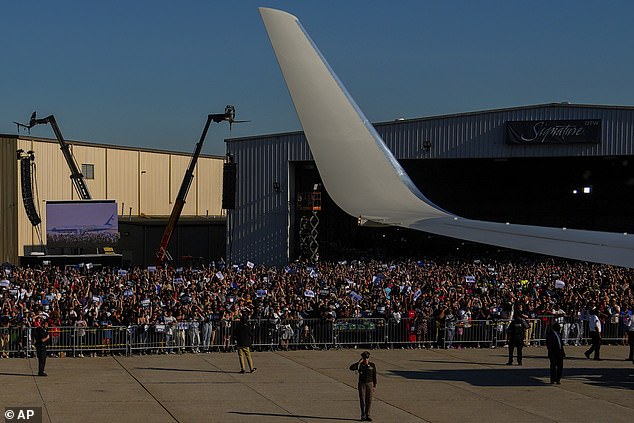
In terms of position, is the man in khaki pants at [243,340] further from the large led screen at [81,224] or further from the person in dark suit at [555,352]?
the large led screen at [81,224]

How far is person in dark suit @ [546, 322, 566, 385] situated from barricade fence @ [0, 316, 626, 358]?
4681 millimetres

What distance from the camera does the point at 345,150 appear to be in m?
7.66

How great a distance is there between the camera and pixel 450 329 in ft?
63.5

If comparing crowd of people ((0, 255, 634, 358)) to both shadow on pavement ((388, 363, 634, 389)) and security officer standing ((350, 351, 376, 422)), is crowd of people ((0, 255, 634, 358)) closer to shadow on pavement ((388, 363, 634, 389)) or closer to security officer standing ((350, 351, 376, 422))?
shadow on pavement ((388, 363, 634, 389))

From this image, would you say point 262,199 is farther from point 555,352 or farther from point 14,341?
point 555,352

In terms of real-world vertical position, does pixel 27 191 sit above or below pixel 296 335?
above

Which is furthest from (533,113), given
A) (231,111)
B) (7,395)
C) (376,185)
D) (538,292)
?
(376,185)

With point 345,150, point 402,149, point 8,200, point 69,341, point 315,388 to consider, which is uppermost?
point 402,149

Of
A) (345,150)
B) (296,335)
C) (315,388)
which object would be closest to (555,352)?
(315,388)

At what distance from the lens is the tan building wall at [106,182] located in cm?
4816

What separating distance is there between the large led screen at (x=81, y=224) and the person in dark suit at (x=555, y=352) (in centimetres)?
3191

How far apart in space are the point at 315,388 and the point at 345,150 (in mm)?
7509

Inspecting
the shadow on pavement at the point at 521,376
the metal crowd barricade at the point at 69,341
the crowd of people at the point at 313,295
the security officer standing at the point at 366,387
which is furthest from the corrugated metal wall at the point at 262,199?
the security officer standing at the point at 366,387

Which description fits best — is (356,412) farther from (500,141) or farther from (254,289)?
(500,141)
